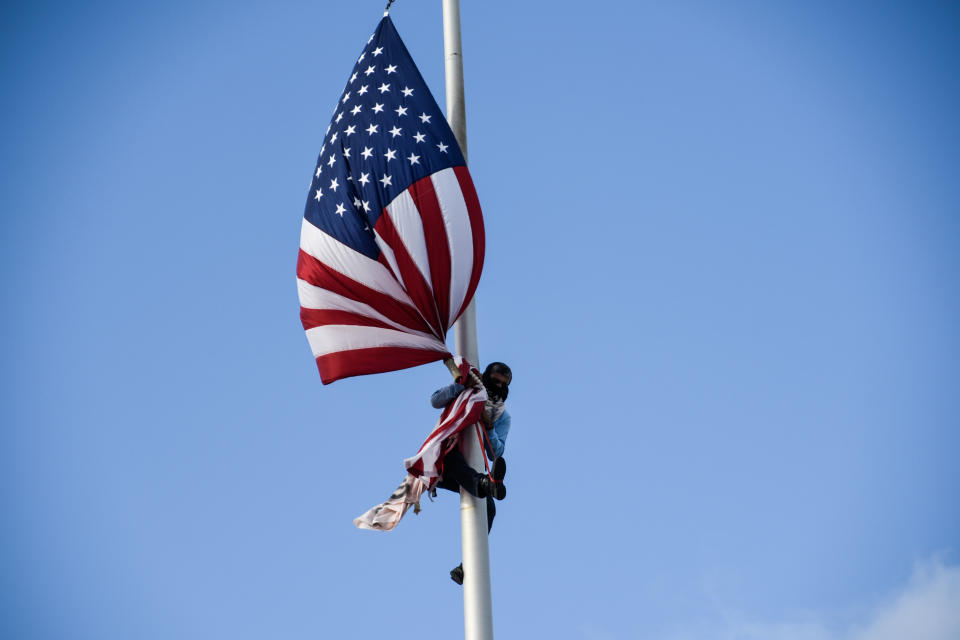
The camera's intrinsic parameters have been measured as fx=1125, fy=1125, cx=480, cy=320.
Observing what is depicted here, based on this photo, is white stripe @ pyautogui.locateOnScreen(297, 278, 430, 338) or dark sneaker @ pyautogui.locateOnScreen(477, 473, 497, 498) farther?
white stripe @ pyautogui.locateOnScreen(297, 278, 430, 338)

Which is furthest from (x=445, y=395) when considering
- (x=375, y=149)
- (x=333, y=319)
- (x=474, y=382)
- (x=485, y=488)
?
(x=375, y=149)

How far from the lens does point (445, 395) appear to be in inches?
449

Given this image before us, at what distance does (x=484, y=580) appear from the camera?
11023 millimetres

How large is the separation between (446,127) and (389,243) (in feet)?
5.33

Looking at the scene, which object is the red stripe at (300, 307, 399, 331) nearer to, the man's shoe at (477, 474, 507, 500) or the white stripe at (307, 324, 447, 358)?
the white stripe at (307, 324, 447, 358)

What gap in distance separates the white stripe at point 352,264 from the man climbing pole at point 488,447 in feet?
3.85

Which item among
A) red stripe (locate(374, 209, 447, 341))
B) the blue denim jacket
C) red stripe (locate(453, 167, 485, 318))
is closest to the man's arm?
the blue denim jacket

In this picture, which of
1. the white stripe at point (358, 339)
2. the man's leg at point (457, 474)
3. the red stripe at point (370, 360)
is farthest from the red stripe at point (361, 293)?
the man's leg at point (457, 474)

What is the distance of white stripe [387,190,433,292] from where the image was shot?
12.1 metres

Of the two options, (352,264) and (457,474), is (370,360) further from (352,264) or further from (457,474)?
(457,474)

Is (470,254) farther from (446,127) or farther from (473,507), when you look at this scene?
(473,507)

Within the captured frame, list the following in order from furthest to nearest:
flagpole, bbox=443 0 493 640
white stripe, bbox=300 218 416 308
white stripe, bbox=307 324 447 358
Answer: white stripe, bbox=300 218 416 308 → white stripe, bbox=307 324 447 358 → flagpole, bbox=443 0 493 640

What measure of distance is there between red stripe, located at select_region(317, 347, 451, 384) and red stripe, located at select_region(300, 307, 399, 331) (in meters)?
0.28

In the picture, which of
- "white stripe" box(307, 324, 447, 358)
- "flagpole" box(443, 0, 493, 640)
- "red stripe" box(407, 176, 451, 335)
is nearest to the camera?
"flagpole" box(443, 0, 493, 640)
